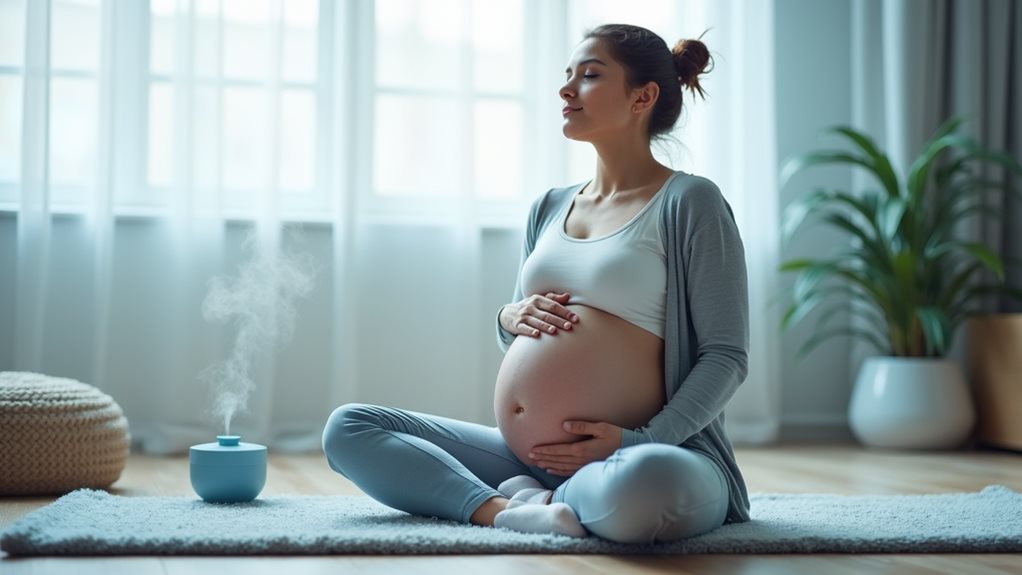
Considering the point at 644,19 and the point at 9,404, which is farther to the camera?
the point at 644,19

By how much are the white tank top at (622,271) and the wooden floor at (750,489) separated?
0.40m

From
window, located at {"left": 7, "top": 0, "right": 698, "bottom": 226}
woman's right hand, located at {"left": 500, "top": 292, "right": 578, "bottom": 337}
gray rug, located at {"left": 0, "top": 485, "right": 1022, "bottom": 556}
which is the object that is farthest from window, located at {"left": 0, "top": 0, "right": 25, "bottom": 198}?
woman's right hand, located at {"left": 500, "top": 292, "right": 578, "bottom": 337}

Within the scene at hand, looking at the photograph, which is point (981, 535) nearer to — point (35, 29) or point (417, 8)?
point (417, 8)

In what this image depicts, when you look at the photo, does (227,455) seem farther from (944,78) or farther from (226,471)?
(944,78)

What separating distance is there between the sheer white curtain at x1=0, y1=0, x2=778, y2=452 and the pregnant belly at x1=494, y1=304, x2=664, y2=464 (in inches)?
57.8

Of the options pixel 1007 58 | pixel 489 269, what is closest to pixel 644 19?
pixel 489 269

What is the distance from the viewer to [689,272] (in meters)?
1.63

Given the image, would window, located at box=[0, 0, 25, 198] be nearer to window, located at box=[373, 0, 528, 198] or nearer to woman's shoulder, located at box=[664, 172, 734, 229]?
window, located at box=[373, 0, 528, 198]

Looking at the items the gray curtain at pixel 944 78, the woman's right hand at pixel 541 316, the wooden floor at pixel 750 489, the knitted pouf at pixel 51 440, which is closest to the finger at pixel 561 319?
the woman's right hand at pixel 541 316

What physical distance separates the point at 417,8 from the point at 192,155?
2.64 feet

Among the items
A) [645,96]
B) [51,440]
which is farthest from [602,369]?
[51,440]

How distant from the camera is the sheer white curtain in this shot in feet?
9.63

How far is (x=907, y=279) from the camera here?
11.0 ft

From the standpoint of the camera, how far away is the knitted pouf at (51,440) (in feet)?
6.64
